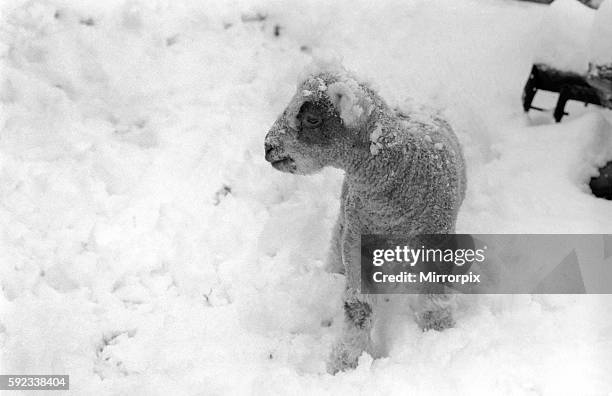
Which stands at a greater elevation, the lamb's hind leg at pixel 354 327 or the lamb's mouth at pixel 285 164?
the lamb's mouth at pixel 285 164

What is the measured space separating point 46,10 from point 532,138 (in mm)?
3984

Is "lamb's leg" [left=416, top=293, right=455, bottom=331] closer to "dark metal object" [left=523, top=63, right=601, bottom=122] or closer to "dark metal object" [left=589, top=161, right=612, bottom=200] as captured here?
"dark metal object" [left=589, top=161, right=612, bottom=200]

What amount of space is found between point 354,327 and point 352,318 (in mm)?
47

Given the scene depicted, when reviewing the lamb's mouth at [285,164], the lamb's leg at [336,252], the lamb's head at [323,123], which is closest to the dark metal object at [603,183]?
the lamb's leg at [336,252]

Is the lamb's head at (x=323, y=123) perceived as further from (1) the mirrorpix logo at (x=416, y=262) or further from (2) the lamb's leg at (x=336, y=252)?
(2) the lamb's leg at (x=336, y=252)

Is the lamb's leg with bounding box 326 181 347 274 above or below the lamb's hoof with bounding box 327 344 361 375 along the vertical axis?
above

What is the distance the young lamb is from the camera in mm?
2492

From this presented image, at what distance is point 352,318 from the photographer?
2994mm

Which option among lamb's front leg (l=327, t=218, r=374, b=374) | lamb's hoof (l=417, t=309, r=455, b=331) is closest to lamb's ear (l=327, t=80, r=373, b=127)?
lamb's front leg (l=327, t=218, r=374, b=374)

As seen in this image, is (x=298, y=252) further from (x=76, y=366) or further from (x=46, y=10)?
(x=46, y=10)

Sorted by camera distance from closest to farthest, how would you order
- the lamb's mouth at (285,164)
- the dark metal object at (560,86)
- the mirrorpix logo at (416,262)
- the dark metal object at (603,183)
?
the lamb's mouth at (285,164)
the mirrorpix logo at (416,262)
the dark metal object at (603,183)
the dark metal object at (560,86)

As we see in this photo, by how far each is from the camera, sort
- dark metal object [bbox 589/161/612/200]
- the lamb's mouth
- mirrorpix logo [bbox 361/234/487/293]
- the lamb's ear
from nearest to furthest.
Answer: the lamb's ear, the lamb's mouth, mirrorpix logo [bbox 361/234/487/293], dark metal object [bbox 589/161/612/200]

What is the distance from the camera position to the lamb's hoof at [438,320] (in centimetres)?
295

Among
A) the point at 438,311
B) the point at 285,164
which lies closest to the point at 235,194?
the point at 285,164
